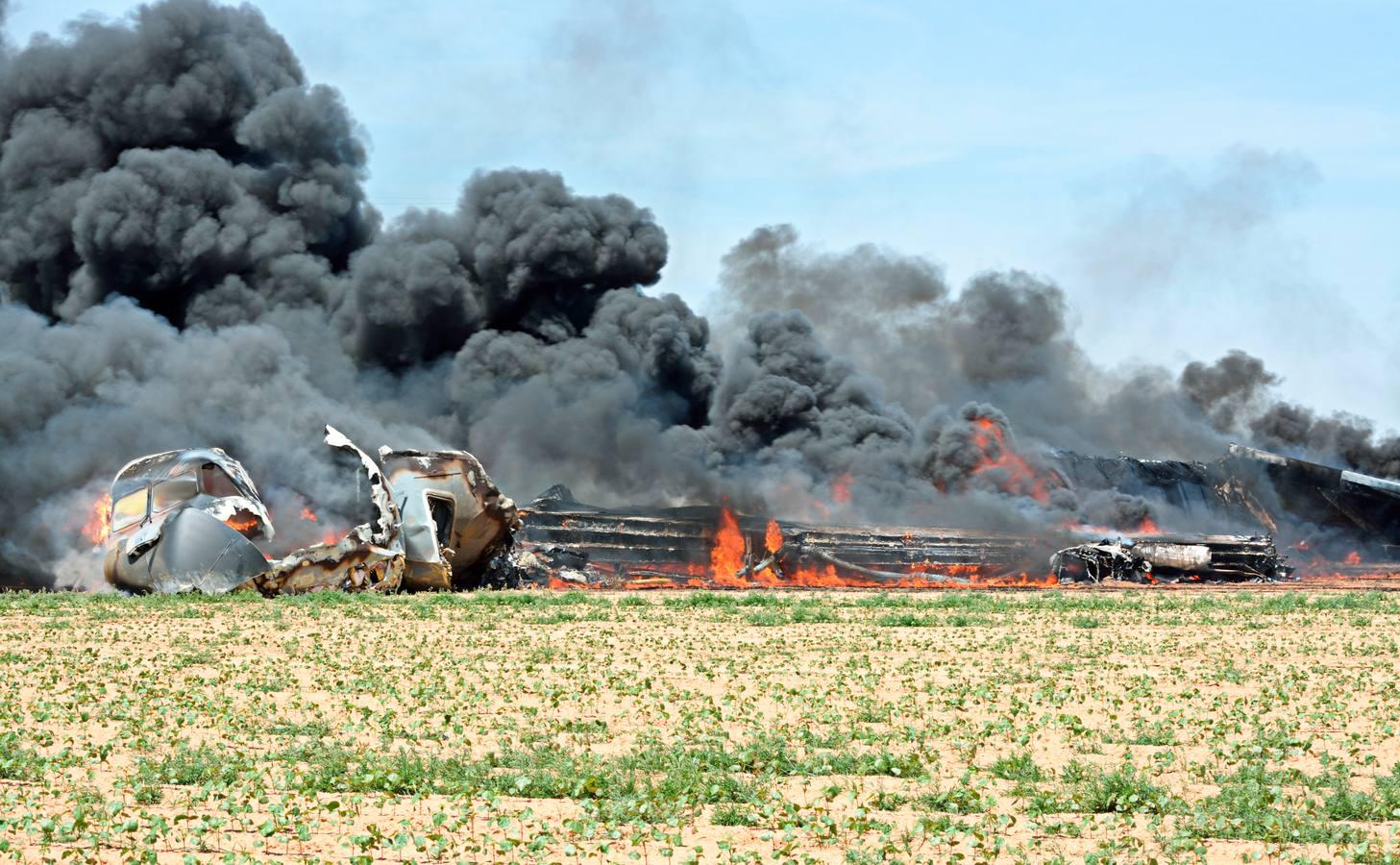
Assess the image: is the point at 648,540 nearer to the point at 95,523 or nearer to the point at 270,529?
the point at 270,529

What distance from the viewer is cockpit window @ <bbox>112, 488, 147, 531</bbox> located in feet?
117

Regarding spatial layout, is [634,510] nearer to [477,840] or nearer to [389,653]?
[389,653]

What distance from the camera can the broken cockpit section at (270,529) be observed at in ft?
115

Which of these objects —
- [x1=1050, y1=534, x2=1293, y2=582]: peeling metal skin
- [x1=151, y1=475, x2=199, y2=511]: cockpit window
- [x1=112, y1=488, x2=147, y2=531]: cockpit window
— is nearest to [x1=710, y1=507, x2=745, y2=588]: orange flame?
[x1=1050, y1=534, x2=1293, y2=582]: peeling metal skin

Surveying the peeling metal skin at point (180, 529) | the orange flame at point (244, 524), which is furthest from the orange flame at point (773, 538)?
the peeling metal skin at point (180, 529)

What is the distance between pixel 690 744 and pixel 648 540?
125 feet

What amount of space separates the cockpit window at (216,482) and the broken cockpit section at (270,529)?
0.02 meters

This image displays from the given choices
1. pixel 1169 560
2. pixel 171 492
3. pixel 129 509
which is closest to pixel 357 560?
pixel 171 492

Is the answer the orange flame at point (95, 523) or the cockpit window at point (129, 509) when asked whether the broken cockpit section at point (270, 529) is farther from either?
the orange flame at point (95, 523)

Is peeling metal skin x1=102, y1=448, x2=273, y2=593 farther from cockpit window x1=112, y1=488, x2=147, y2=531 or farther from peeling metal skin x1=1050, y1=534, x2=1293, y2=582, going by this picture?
peeling metal skin x1=1050, y1=534, x2=1293, y2=582

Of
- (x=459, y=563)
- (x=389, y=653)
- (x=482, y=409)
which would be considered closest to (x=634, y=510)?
(x=459, y=563)

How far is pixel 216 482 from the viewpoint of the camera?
37.0m

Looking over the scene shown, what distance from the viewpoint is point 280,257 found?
70438 millimetres

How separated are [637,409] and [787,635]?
47.1m
